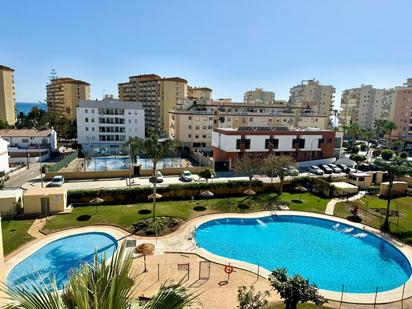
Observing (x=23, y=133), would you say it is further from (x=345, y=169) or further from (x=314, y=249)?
(x=345, y=169)

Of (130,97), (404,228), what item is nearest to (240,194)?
(404,228)

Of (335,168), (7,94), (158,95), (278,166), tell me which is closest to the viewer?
(278,166)

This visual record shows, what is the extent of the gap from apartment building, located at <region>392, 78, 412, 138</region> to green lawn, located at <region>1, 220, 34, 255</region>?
110 m

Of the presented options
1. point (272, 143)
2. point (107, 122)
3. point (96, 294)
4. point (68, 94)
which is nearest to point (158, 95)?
point (107, 122)

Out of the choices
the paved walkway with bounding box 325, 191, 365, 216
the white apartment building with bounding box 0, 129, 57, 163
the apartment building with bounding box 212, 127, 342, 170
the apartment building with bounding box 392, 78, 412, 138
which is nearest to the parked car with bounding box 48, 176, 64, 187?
the white apartment building with bounding box 0, 129, 57, 163

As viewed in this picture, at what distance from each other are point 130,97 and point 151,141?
98.3m

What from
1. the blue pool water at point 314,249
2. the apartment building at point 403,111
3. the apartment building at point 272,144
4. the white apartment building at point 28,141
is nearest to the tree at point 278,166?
the blue pool water at point 314,249

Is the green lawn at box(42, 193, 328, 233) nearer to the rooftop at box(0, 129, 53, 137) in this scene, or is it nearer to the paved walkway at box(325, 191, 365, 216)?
the paved walkway at box(325, 191, 365, 216)

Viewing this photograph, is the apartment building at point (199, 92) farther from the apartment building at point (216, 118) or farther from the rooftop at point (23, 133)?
the rooftop at point (23, 133)

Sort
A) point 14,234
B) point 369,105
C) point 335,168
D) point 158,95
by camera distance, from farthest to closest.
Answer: point 369,105 < point 158,95 < point 335,168 < point 14,234

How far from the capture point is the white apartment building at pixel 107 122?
2953 inches

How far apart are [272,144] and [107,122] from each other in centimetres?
4523

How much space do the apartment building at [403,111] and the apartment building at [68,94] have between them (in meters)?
120

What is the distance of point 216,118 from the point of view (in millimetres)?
74750
